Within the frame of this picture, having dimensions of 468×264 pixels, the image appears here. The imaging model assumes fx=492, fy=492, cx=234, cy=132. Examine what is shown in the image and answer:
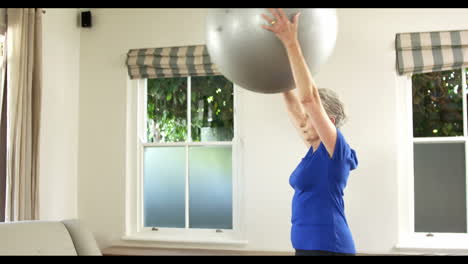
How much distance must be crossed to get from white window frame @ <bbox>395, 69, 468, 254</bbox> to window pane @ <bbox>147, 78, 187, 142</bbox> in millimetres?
1711

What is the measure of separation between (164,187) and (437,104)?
7.42 ft

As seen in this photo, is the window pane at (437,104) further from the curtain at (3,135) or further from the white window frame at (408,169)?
the curtain at (3,135)

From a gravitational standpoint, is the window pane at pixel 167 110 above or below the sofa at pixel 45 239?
above

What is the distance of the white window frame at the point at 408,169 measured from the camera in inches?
140

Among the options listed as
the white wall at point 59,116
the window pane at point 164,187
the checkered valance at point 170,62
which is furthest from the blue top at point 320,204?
the white wall at point 59,116

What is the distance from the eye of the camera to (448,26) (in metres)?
3.54

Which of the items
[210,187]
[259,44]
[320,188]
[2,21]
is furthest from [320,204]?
[2,21]

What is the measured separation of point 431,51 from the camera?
3498 mm

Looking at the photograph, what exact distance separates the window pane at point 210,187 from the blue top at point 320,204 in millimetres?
1973

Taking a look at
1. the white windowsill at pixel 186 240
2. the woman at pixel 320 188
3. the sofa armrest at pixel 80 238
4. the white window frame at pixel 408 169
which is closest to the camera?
the woman at pixel 320 188
